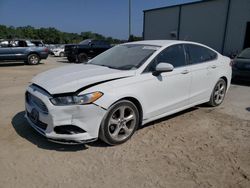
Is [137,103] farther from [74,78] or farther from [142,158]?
[74,78]

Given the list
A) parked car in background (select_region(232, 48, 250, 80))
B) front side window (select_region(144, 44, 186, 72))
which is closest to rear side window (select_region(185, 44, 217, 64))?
front side window (select_region(144, 44, 186, 72))

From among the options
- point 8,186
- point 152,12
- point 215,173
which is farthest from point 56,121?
point 152,12

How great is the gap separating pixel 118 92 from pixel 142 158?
0.97 metres

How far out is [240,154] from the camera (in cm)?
360

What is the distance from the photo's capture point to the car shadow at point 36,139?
362cm

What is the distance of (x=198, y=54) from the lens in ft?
17.1

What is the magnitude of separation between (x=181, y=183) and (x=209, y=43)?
17.6m

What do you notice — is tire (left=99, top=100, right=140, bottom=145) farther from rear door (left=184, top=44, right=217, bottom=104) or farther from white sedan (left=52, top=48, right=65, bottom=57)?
white sedan (left=52, top=48, right=65, bottom=57)

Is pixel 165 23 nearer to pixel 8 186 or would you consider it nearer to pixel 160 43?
pixel 160 43

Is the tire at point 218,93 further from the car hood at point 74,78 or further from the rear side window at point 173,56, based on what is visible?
the car hood at point 74,78

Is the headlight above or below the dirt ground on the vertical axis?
above

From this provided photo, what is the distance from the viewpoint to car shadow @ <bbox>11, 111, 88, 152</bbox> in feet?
11.9

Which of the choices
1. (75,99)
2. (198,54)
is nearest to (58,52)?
(198,54)

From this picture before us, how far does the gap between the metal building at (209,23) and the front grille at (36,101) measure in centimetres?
1584
